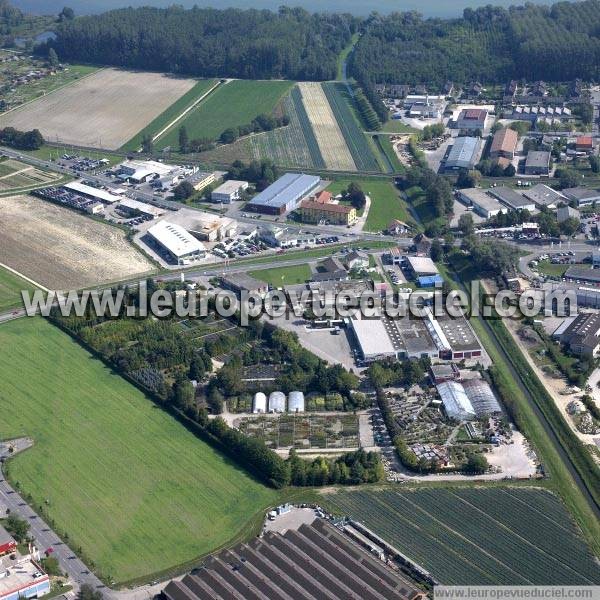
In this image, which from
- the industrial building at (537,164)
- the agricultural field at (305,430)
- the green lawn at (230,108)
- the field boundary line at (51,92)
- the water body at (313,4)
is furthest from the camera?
the water body at (313,4)

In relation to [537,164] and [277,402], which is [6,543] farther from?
[537,164]

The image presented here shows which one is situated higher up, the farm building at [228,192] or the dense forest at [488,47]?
the dense forest at [488,47]

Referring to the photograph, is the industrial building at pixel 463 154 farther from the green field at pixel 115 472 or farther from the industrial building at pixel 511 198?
the green field at pixel 115 472

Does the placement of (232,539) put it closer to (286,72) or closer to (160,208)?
(160,208)

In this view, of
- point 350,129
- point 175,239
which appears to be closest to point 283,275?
point 175,239

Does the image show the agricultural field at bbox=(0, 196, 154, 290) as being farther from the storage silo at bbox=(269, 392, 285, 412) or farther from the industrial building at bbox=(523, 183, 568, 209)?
the industrial building at bbox=(523, 183, 568, 209)

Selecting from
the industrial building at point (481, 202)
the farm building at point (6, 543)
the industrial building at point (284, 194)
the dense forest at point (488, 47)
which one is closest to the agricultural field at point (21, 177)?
the industrial building at point (284, 194)
